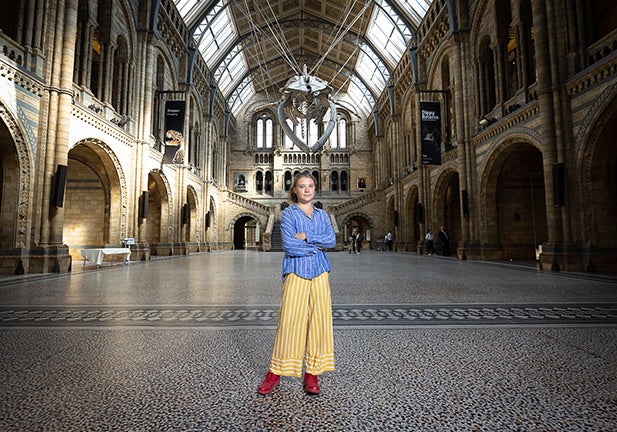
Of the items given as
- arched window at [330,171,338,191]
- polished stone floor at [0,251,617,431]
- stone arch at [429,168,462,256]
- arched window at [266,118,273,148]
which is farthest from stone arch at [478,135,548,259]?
arched window at [266,118,273,148]

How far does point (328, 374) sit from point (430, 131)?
612 inches

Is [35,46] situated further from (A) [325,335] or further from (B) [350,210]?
(B) [350,210]

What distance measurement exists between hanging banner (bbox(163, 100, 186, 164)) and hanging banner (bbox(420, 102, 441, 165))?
1186 cm

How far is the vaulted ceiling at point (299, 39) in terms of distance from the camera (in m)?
20.8

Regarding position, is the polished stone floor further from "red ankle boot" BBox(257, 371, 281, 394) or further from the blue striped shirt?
the blue striped shirt

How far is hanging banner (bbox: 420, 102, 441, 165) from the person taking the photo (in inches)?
613

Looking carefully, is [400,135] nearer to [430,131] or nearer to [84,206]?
[430,131]

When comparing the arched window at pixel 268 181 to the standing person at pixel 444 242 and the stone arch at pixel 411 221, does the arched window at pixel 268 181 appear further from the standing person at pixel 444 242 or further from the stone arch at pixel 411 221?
the standing person at pixel 444 242

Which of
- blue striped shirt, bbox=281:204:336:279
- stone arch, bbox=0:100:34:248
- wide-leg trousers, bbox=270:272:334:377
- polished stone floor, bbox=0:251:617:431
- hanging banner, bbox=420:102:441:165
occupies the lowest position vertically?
polished stone floor, bbox=0:251:617:431

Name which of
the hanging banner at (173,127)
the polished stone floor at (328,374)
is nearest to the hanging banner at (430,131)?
the hanging banner at (173,127)

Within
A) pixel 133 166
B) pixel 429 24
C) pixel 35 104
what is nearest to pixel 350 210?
pixel 429 24

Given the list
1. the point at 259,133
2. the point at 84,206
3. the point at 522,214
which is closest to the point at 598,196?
the point at 522,214

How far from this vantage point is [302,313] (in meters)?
1.87

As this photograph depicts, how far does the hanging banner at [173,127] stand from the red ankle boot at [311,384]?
646 inches
